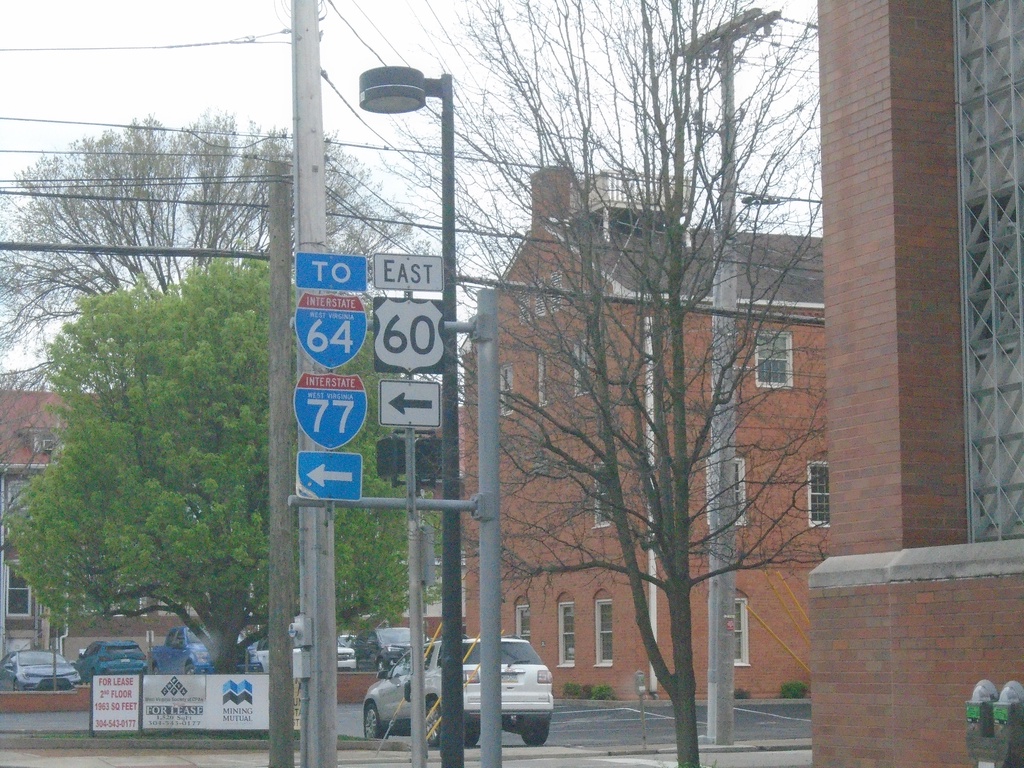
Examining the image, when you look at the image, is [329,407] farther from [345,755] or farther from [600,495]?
[345,755]

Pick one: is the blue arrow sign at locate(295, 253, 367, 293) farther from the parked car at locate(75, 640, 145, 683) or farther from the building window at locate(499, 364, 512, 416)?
the parked car at locate(75, 640, 145, 683)

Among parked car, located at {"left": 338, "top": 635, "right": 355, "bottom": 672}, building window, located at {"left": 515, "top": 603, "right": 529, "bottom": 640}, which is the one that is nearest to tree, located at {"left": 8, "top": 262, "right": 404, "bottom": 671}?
building window, located at {"left": 515, "top": 603, "right": 529, "bottom": 640}

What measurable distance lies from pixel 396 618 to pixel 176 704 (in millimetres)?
5277

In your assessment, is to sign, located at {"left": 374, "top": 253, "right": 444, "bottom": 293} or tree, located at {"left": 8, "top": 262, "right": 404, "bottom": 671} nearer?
to sign, located at {"left": 374, "top": 253, "right": 444, "bottom": 293}

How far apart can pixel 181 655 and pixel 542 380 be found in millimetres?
31095

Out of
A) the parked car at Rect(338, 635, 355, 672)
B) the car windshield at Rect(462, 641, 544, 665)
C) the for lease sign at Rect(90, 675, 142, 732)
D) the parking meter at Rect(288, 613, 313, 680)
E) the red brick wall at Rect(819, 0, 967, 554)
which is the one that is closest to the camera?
the red brick wall at Rect(819, 0, 967, 554)

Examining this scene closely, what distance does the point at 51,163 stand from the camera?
38.8m

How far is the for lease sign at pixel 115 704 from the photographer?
2398 cm

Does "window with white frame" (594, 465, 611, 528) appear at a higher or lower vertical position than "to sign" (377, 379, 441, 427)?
lower

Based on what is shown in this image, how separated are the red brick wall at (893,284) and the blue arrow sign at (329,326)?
3705mm

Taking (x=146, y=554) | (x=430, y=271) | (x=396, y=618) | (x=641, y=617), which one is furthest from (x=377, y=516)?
(x=430, y=271)

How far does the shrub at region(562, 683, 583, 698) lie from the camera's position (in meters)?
37.3

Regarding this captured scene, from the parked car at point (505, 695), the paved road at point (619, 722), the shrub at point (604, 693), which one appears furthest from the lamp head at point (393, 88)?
the shrub at point (604, 693)

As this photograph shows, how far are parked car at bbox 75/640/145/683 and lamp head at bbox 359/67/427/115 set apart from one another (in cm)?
3313
